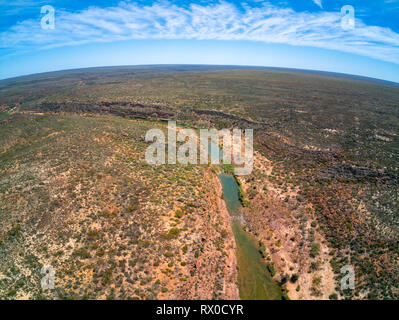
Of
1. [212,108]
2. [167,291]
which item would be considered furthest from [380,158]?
[212,108]

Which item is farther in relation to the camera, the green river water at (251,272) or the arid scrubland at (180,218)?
the green river water at (251,272)

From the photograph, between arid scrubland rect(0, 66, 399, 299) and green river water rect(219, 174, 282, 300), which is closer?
arid scrubland rect(0, 66, 399, 299)

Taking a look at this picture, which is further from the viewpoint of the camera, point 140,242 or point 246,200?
point 246,200

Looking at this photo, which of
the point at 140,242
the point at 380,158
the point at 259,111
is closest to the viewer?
the point at 140,242

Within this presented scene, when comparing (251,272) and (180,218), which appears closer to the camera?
(251,272)

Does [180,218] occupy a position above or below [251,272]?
above

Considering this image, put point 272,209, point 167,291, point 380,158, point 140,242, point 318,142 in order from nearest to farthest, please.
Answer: point 167,291 < point 140,242 < point 272,209 < point 380,158 < point 318,142

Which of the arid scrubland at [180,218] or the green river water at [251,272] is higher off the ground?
the arid scrubland at [180,218]

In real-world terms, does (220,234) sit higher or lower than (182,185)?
lower

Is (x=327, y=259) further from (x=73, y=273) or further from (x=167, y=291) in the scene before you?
(x=73, y=273)

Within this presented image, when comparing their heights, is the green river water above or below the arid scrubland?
below
